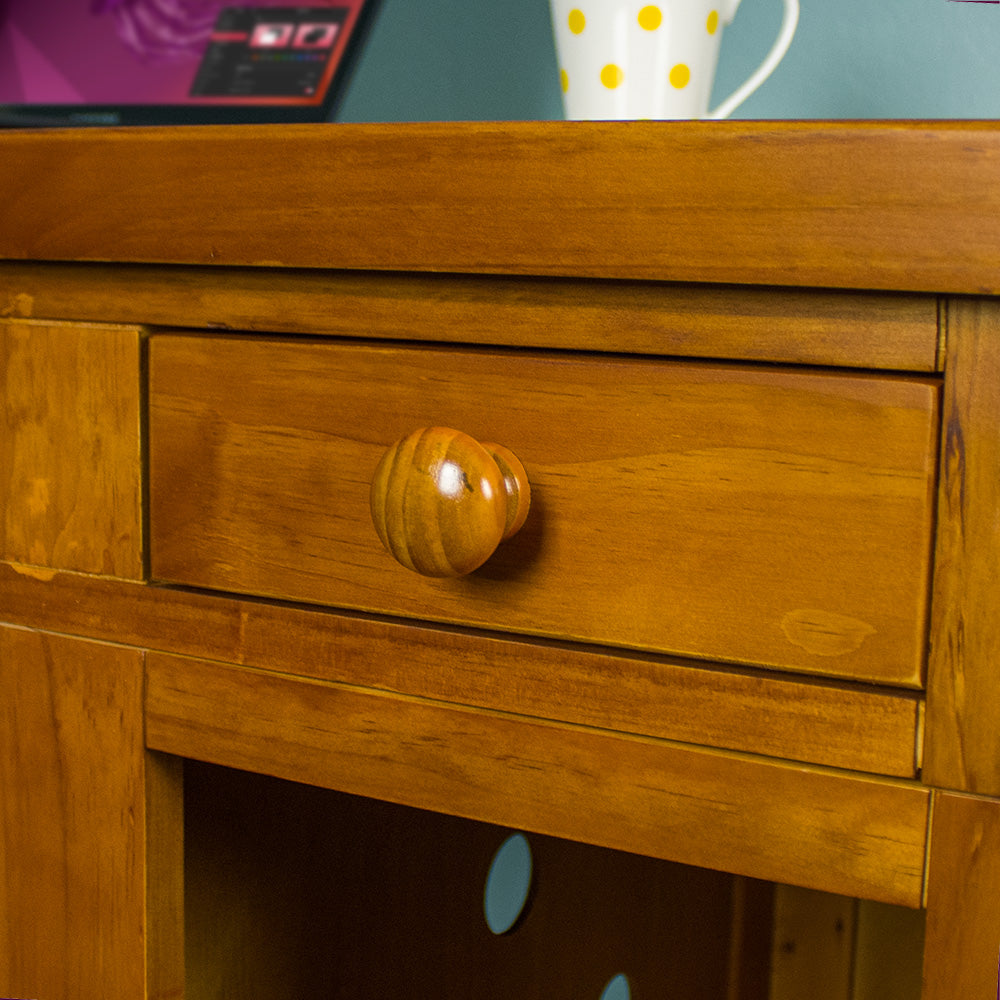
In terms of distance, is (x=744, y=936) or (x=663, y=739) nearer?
(x=663, y=739)

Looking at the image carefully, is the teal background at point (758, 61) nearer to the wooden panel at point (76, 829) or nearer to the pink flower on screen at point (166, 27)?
the pink flower on screen at point (166, 27)

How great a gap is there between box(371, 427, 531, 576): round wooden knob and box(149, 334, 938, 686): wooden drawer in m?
0.03

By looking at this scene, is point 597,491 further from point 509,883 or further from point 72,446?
point 509,883

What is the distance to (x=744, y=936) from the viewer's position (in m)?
0.92

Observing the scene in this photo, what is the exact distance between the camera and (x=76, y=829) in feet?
1.53

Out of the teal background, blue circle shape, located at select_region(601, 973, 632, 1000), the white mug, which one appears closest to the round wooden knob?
the white mug

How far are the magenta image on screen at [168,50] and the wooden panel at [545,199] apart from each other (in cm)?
44

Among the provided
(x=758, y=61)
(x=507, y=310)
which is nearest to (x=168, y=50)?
(x=758, y=61)

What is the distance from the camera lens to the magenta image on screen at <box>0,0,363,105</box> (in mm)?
831

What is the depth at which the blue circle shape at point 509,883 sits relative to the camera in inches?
32.7

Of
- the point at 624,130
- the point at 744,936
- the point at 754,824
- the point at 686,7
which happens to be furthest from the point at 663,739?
the point at 744,936

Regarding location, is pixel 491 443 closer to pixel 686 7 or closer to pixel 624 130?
pixel 624 130

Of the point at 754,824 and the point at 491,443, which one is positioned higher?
the point at 491,443

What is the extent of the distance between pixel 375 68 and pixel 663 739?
0.68 metres
